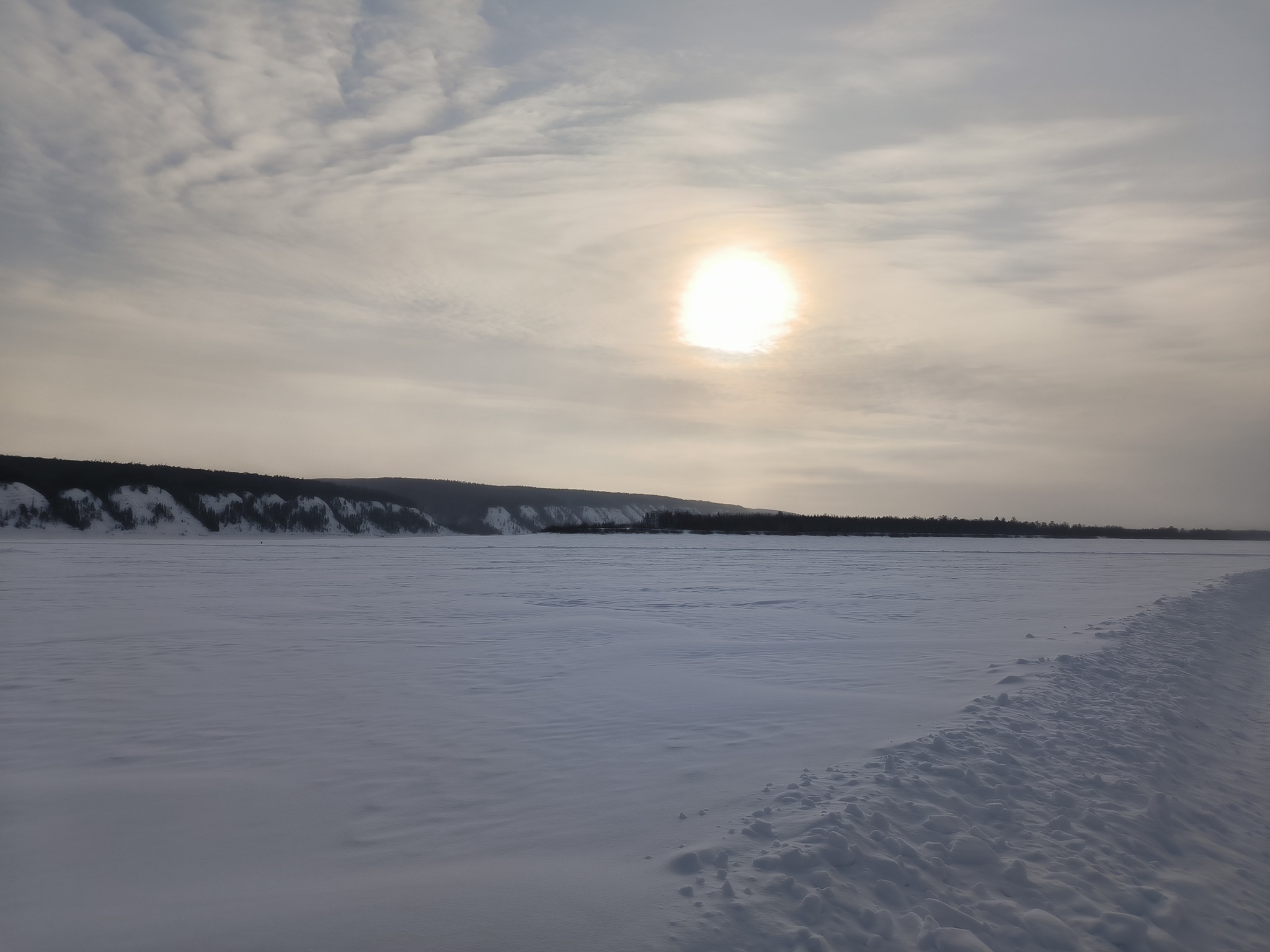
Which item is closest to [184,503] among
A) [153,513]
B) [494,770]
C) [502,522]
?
[153,513]

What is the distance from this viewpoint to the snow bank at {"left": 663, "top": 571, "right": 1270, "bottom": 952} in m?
3.95

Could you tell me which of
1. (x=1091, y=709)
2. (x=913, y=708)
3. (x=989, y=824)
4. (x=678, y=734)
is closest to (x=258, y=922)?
(x=678, y=734)

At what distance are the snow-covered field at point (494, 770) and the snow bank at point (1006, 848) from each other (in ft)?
0.10

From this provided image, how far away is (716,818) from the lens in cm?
508

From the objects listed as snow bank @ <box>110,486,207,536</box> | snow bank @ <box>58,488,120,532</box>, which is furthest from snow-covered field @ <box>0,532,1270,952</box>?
snow bank @ <box>110,486,207,536</box>

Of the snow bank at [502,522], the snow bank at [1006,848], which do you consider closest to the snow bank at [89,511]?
the snow bank at [502,522]

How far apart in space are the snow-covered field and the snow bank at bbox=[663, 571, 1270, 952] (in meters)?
0.03

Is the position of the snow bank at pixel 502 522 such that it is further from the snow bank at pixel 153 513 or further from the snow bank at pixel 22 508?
the snow bank at pixel 22 508

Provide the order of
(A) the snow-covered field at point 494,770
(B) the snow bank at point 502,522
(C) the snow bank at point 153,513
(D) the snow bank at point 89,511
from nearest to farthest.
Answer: (A) the snow-covered field at point 494,770
(D) the snow bank at point 89,511
(C) the snow bank at point 153,513
(B) the snow bank at point 502,522

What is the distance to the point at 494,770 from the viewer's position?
6.10 metres

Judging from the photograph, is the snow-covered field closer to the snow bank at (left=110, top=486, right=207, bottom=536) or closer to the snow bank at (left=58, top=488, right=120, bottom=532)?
the snow bank at (left=58, top=488, right=120, bottom=532)

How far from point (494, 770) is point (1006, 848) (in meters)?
3.78

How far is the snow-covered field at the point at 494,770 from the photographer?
3881 mm

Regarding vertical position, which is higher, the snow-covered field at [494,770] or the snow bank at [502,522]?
the snow-covered field at [494,770]
